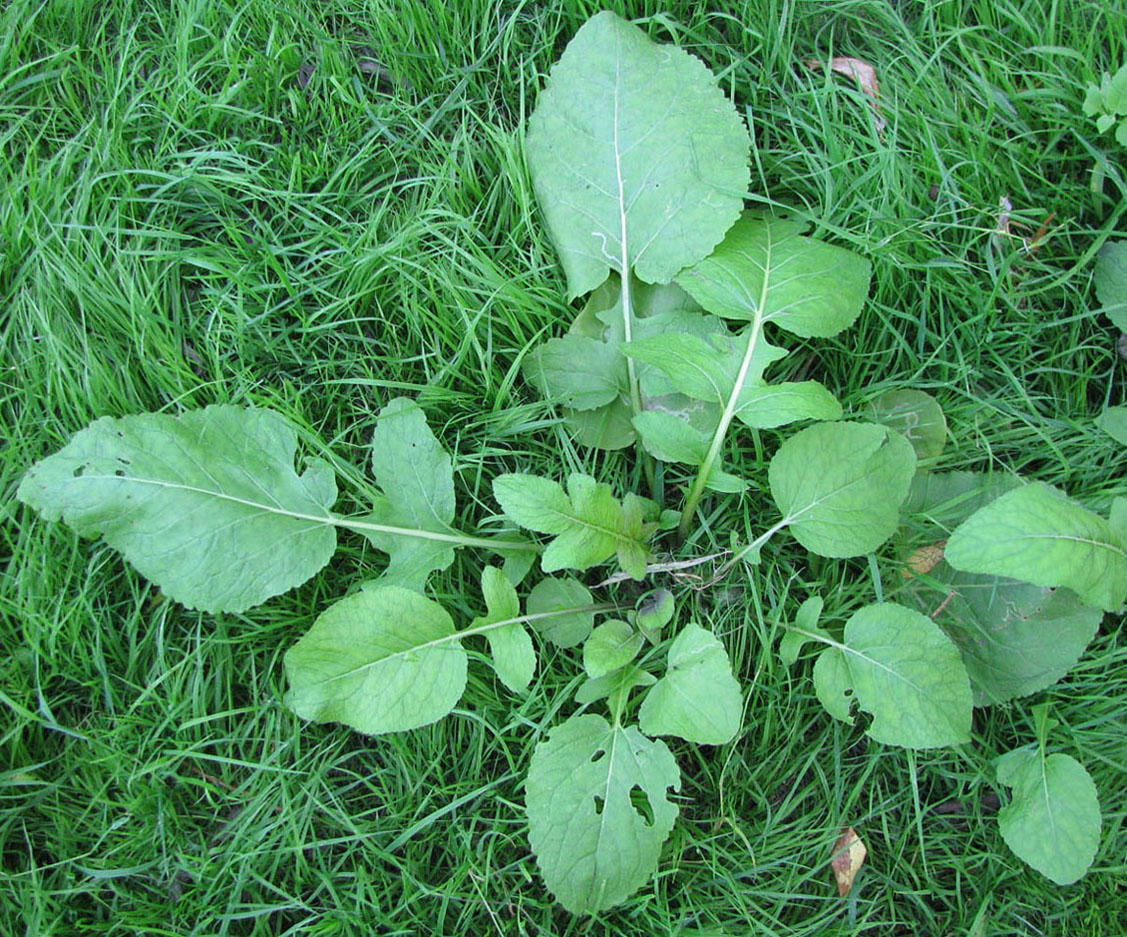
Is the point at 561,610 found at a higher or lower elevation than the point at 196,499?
lower

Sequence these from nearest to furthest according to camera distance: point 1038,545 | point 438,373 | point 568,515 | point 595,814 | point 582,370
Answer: point 1038,545, point 568,515, point 595,814, point 582,370, point 438,373

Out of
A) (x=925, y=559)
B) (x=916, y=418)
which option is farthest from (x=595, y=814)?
(x=916, y=418)

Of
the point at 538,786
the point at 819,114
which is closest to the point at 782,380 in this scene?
the point at 819,114

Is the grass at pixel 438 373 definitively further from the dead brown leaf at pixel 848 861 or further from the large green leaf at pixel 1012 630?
the large green leaf at pixel 1012 630

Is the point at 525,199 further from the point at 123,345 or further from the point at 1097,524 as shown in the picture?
the point at 1097,524

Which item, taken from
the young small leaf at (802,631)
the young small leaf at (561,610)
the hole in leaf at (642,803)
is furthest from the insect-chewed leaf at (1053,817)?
the young small leaf at (561,610)

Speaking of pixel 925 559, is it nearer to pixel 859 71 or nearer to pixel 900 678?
pixel 900 678
